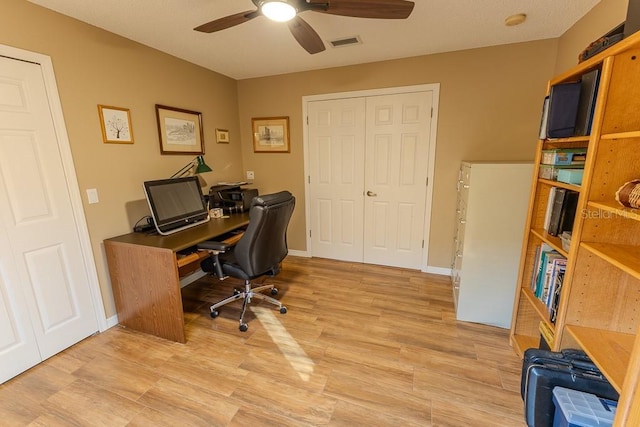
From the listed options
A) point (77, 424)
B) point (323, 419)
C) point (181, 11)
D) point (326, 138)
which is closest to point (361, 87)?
point (326, 138)

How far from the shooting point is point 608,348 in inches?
48.9

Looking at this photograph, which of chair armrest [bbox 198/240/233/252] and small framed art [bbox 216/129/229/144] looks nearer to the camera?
chair armrest [bbox 198/240/233/252]

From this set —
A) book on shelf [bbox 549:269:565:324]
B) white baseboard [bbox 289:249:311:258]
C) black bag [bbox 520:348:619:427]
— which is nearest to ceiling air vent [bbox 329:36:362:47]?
book on shelf [bbox 549:269:565:324]

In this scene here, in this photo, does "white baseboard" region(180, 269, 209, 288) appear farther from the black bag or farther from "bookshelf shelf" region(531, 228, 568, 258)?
"bookshelf shelf" region(531, 228, 568, 258)

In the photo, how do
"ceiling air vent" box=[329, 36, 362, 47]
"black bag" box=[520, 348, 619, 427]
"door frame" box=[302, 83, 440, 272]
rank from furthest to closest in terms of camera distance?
"door frame" box=[302, 83, 440, 272]
"ceiling air vent" box=[329, 36, 362, 47]
"black bag" box=[520, 348, 619, 427]

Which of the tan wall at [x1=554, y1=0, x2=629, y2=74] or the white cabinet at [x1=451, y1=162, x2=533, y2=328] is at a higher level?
the tan wall at [x1=554, y1=0, x2=629, y2=74]

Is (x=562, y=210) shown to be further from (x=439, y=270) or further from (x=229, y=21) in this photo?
(x=229, y=21)

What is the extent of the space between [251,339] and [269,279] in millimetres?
1087

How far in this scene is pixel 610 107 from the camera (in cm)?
119

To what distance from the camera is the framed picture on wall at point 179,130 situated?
2652 mm

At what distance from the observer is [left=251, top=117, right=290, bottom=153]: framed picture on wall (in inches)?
138

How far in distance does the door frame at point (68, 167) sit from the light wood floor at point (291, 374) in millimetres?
326

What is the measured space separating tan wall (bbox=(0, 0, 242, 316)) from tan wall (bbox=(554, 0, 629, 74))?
11.2 ft

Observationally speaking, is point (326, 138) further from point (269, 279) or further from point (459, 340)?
point (459, 340)
